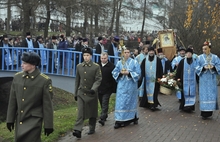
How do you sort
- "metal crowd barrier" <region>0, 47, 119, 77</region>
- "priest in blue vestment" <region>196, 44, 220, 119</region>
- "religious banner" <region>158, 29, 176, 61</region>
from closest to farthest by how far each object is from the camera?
"priest in blue vestment" <region>196, 44, 220, 119</region> → "metal crowd barrier" <region>0, 47, 119, 77</region> → "religious banner" <region>158, 29, 176, 61</region>

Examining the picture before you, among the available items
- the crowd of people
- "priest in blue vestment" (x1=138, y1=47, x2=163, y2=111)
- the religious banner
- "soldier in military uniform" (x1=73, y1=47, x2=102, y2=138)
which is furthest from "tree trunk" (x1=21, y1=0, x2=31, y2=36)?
"soldier in military uniform" (x1=73, y1=47, x2=102, y2=138)

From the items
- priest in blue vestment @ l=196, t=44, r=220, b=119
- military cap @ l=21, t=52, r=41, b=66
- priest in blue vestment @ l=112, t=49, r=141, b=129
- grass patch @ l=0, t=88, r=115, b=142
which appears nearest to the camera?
military cap @ l=21, t=52, r=41, b=66

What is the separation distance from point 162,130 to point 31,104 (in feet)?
14.7

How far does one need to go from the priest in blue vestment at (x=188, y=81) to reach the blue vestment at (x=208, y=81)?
75cm

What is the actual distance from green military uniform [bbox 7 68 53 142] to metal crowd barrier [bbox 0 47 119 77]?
9.29 meters

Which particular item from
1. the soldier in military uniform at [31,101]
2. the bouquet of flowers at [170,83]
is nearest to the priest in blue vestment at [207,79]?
the bouquet of flowers at [170,83]

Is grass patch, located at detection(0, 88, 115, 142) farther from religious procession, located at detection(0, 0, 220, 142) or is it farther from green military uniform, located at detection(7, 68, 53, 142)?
green military uniform, located at detection(7, 68, 53, 142)

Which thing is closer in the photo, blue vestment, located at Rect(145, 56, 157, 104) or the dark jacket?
the dark jacket

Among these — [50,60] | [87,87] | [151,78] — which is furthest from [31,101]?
[50,60]

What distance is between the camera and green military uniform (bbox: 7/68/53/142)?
5789mm

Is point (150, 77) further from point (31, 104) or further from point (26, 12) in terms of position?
point (26, 12)

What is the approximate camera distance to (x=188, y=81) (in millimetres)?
12055

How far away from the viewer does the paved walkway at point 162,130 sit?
8.68 m

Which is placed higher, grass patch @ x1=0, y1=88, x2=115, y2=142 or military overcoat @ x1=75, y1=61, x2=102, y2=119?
military overcoat @ x1=75, y1=61, x2=102, y2=119
